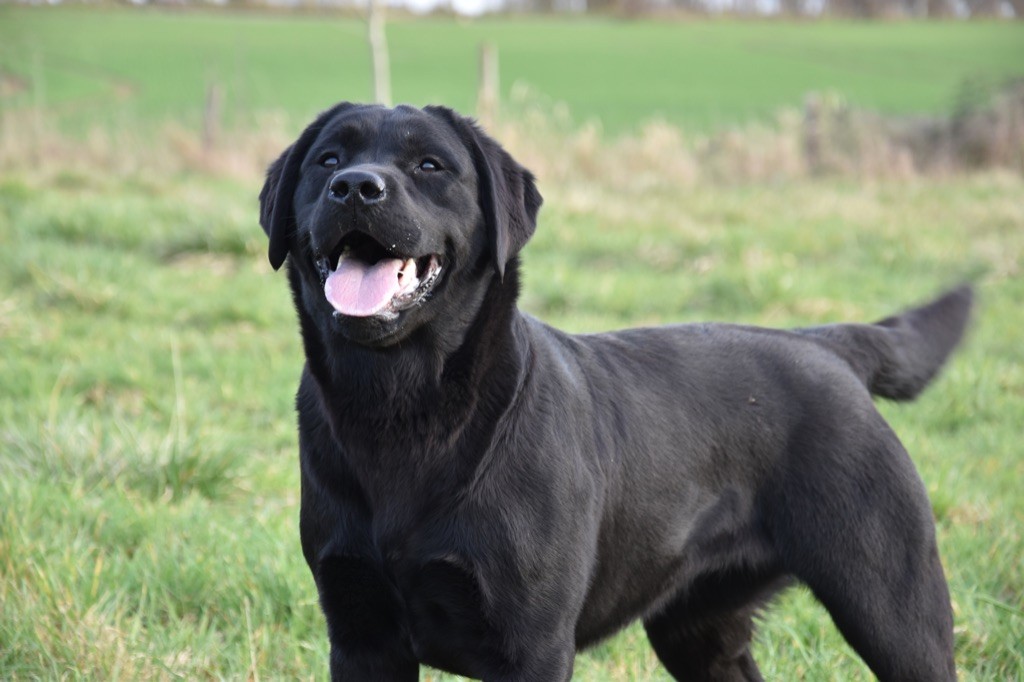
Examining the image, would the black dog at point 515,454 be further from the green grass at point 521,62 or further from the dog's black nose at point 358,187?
the green grass at point 521,62

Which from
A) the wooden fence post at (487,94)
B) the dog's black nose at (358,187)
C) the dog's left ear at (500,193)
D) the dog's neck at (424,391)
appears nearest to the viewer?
the dog's black nose at (358,187)

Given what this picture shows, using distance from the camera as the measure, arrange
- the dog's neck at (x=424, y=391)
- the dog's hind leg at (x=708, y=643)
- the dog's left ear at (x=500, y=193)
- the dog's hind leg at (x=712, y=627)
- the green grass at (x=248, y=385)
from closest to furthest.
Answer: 1. the dog's neck at (x=424, y=391)
2. the dog's left ear at (x=500, y=193)
3. the dog's hind leg at (x=712, y=627)
4. the dog's hind leg at (x=708, y=643)
5. the green grass at (x=248, y=385)

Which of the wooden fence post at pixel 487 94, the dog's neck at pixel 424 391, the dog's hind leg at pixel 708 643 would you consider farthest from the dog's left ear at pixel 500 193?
the wooden fence post at pixel 487 94

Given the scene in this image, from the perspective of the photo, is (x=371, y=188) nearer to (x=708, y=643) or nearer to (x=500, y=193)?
(x=500, y=193)

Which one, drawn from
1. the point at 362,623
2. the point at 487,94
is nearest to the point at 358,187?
the point at 362,623

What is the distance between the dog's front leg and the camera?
250 cm

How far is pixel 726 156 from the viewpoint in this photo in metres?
13.4

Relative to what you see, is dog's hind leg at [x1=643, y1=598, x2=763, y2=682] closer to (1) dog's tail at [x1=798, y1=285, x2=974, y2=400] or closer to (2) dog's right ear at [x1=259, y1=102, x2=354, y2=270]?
(1) dog's tail at [x1=798, y1=285, x2=974, y2=400]

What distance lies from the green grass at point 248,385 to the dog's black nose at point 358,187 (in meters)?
1.39

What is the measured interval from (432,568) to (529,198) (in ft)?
3.25

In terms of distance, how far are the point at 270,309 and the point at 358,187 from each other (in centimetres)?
491

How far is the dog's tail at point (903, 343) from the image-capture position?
126 inches

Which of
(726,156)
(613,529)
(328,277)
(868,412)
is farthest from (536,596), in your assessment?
(726,156)

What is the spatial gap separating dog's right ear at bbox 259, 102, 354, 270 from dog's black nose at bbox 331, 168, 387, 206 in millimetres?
374
